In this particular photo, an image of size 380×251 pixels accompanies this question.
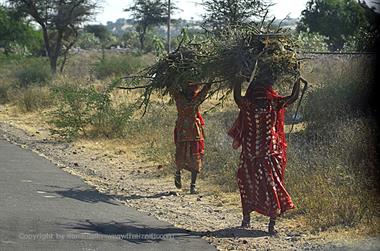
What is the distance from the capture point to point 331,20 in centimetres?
3506

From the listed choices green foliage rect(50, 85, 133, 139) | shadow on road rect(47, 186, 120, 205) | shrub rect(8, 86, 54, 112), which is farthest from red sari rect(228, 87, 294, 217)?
shrub rect(8, 86, 54, 112)

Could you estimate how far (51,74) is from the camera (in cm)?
3391

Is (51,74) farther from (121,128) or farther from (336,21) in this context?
(121,128)

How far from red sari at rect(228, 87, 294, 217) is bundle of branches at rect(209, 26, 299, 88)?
0.88 ft

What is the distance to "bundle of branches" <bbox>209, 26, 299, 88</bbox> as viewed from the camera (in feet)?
28.6

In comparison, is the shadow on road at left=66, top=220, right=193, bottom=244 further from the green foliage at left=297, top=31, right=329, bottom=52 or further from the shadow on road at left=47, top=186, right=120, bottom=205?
the green foliage at left=297, top=31, right=329, bottom=52

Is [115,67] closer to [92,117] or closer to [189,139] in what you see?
[92,117]

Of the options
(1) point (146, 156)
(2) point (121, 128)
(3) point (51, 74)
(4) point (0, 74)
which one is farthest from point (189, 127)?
(4) point (0, 74)

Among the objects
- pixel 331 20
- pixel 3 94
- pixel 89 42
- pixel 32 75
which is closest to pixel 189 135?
pixel 3 94

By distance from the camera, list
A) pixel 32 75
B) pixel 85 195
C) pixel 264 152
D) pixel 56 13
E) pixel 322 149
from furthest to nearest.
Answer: pixel 56 13 < pixel 32 75 < pixel 322 149 < pixel 85 195 < pixel 264 152

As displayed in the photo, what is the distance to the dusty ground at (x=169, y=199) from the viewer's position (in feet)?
27.8

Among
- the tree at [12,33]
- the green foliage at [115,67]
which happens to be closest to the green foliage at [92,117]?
the green foliage at [115,67]

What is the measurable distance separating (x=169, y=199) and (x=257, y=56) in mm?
3487

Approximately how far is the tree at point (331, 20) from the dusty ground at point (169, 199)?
14.4 meters
